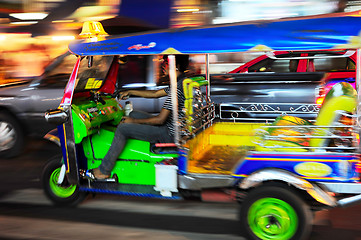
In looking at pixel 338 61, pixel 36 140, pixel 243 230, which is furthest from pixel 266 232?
pixel 36 140

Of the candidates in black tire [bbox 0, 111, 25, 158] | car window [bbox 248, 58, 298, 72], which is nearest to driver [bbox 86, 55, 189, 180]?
black tire [bbox 0, 111, 25, 158]

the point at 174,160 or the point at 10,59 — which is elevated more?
the point at 10,59

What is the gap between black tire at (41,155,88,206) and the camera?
15.6 ft

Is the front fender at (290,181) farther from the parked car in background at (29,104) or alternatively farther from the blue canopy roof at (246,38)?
the parked car in background at (29,104)

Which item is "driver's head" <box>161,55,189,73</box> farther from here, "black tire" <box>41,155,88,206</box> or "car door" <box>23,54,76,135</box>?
"car door" <box>23,54,76,135</box>

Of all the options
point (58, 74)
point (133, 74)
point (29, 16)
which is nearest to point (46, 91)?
point (58, 74)

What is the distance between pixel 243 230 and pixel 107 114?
2.23 metres

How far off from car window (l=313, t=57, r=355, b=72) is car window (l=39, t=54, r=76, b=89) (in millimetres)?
4456

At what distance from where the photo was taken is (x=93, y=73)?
193 inches

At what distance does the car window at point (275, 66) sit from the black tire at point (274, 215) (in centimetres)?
446

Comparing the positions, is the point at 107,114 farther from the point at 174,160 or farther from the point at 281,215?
the point at 281,215

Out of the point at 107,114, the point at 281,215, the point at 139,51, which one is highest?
the point at 139,51

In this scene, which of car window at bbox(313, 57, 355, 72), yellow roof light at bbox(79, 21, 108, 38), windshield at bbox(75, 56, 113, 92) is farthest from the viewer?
car window at bbox(313, 57, 355, 72)

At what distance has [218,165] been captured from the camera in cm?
434
